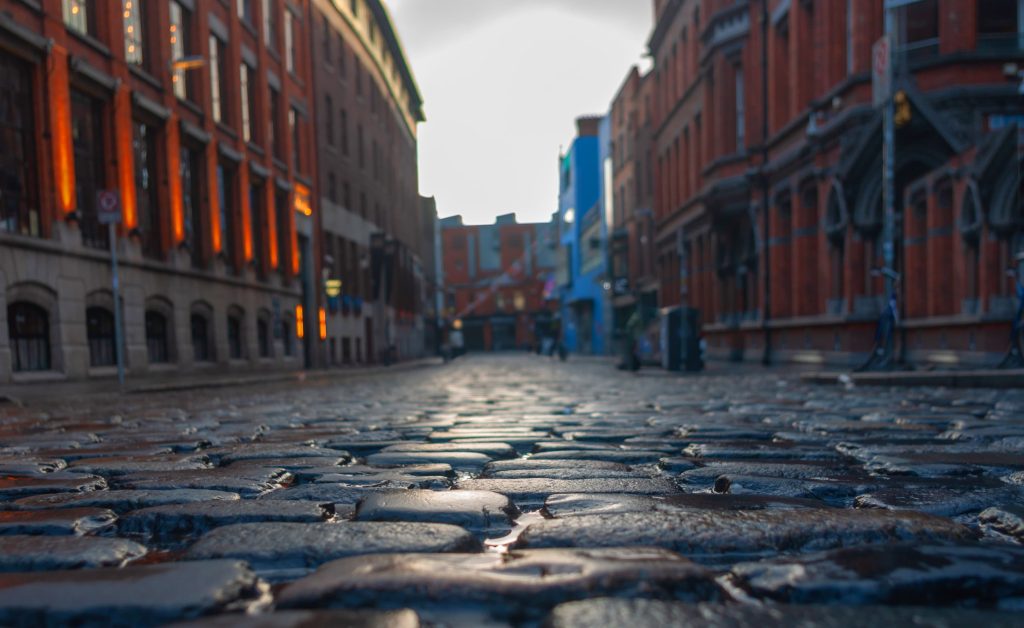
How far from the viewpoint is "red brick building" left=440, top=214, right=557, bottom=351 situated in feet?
282

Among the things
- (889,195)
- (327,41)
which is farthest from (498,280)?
(889,195)

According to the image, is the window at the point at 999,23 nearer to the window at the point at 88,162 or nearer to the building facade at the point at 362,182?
the window at the point at 88,162

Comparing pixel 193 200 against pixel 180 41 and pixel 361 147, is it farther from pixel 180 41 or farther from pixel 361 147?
pixel 361 147

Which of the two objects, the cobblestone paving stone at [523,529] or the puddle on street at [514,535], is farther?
the puddle on street at [514,535]

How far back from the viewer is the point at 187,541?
2.12 metres

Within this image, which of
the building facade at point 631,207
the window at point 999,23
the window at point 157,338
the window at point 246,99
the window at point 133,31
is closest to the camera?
the window at point 999,23

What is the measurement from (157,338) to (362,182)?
2126 centimetres

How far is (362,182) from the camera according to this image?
36.8 m

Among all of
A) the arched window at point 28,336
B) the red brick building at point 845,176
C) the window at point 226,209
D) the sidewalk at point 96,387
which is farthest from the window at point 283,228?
the red brick building at point 845,176

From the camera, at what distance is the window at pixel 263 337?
22603 mm

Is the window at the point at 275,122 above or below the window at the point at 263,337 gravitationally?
above

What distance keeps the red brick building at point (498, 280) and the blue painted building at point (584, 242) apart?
1762 cm

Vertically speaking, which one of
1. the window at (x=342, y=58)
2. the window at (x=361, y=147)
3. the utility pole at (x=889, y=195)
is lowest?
the utility pole at (x=889, y=195)

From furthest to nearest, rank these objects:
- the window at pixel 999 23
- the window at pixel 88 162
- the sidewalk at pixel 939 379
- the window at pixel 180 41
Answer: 1. the window at pixel 180 41
2. the window at pixel 999 23
3. the window at pixel 88 162
4. the sidewalk at pixel 939 379
